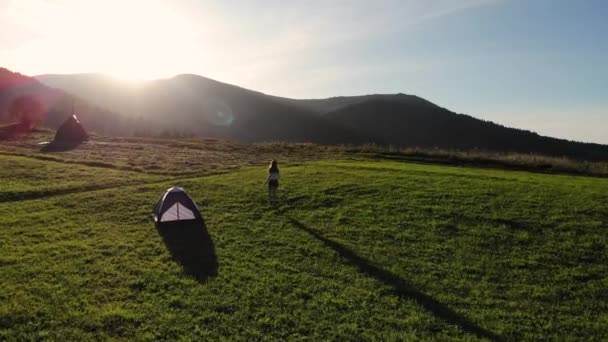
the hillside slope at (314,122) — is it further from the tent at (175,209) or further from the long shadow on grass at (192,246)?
the long shadow on grass at (192,246)

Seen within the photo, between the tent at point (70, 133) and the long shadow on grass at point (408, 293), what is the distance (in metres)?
48.7

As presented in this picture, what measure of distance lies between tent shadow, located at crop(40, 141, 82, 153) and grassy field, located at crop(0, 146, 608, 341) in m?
18.0

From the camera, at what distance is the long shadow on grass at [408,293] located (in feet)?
46.0

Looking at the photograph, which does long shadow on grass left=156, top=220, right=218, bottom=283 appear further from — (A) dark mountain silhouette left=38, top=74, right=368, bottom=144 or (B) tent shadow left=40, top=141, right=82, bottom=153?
(A) dark mountain silhouette left=38, top=74, right=368, bottom=144

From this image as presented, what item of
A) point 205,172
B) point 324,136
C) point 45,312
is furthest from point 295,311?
point 324,136

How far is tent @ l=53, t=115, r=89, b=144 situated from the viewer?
5794 centimetres

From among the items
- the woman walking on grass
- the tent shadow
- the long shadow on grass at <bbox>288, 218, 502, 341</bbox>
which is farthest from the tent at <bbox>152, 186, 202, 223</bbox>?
the tent shadow

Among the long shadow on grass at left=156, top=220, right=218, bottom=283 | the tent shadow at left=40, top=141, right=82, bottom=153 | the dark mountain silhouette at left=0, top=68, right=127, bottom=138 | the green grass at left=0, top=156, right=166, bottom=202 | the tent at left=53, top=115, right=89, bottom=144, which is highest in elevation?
the dark mountain silhouette at left=0, top=68, right=127, bottom=138

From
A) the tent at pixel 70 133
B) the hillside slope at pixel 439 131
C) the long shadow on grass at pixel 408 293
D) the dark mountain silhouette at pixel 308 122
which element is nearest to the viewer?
the long shadow on grass at pixel 408 293

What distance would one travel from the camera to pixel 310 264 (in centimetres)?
1875

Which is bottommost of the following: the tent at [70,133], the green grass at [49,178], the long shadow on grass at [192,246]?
the long shadow on grass at [192,246]

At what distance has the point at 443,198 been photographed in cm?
2948

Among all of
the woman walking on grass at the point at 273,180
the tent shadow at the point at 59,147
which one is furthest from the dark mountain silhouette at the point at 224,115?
the woman walking on grass at the point at 273,180

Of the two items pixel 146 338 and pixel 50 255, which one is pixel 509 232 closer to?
pixel 146 338
